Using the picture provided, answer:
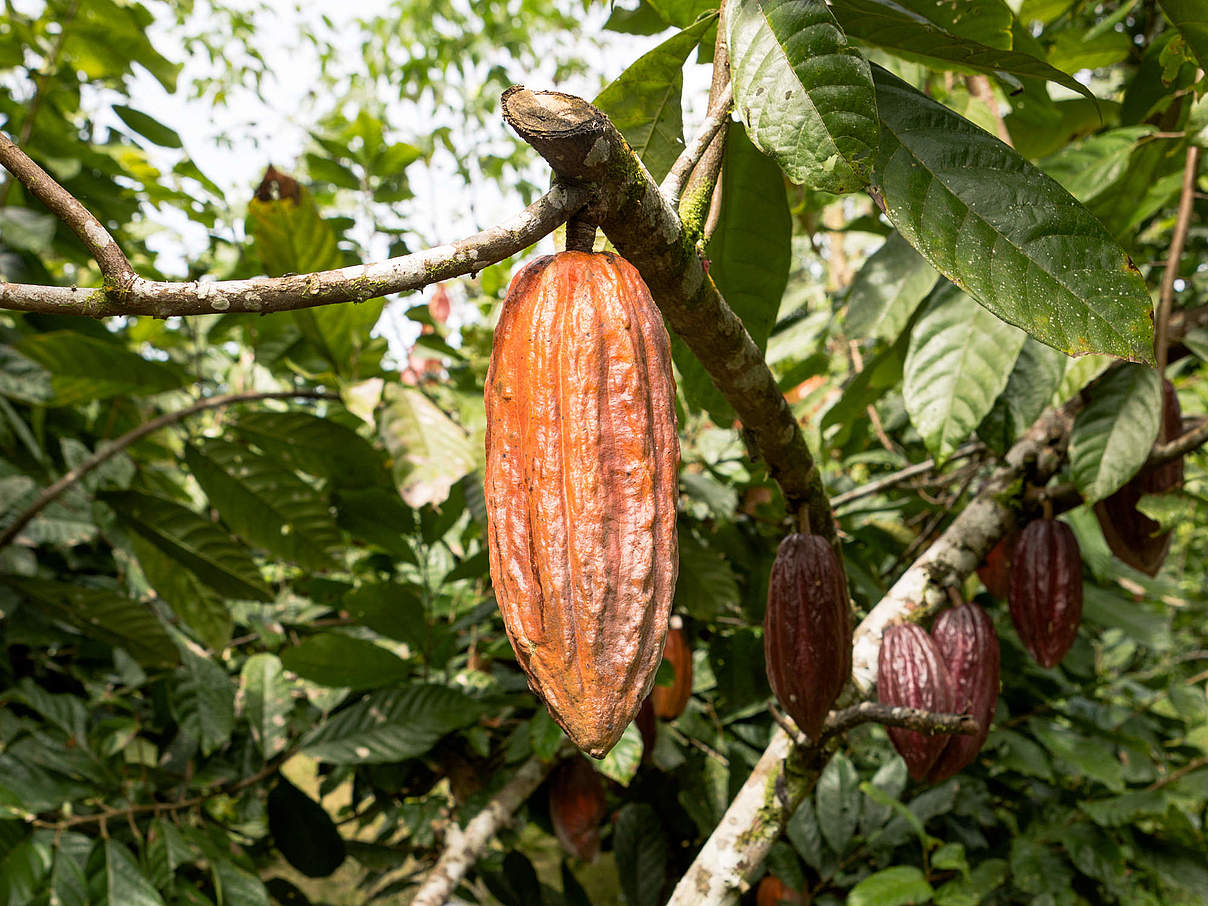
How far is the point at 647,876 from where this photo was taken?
1.60 metres

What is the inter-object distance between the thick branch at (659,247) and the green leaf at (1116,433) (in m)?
0.56

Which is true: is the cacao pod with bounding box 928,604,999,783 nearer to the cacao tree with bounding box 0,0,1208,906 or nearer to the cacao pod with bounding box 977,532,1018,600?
the cacao tree with bounding box 0,0,1208,906

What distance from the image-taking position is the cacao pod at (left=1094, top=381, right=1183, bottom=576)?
127 cm

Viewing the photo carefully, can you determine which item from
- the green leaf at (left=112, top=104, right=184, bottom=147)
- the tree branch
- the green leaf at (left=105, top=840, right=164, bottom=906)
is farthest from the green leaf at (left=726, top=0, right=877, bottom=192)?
the green leaf at (left=112, top=104, right=184, bottom=147)

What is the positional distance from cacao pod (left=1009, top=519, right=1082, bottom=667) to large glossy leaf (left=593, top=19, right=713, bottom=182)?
0.80 metres

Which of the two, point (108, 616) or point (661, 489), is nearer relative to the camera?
point (661, 489)

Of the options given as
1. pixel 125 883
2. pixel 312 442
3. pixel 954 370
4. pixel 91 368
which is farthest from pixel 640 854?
pixel 91 368

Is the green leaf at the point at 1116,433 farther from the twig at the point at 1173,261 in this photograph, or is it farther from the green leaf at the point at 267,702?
the green leaf at the point at 267,702

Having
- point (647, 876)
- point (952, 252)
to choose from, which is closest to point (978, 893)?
point (647, 876)

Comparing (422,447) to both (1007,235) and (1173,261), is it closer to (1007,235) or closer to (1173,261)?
(1007,235)

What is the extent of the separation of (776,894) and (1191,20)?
4.87ft

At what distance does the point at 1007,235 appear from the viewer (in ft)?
1.96

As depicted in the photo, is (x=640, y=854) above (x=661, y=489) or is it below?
below

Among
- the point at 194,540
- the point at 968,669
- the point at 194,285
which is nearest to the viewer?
the point at 194,285
